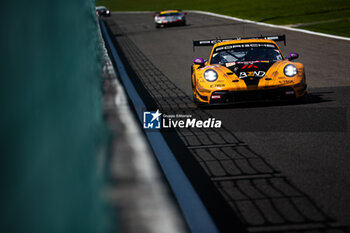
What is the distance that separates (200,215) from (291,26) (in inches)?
1052

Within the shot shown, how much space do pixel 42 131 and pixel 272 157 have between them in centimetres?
496

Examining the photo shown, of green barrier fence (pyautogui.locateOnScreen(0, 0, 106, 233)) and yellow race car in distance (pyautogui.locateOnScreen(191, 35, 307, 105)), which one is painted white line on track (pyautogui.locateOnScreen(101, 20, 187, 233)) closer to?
green barrier fence (pyautogui.locateOnScreen(0, 0, 106, 233))

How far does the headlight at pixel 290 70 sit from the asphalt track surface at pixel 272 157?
1.72 ft

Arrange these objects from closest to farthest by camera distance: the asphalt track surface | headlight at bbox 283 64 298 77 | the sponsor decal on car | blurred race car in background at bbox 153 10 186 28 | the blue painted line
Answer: the blue painted line → the asphalt track surface → the sponsor decal on car → headlight at bbox 283 64 298 77 → blurred race car in background at bbox 153 10 186 28

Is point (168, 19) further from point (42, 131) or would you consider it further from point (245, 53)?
point (42, 131)

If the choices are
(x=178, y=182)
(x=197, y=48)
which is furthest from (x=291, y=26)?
(x=178, y=182)

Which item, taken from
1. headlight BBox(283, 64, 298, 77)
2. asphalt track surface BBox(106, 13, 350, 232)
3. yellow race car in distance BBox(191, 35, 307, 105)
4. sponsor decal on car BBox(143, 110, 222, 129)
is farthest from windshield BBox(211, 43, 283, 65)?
sponsor decal on car BBox(143, 110, 222, 129)

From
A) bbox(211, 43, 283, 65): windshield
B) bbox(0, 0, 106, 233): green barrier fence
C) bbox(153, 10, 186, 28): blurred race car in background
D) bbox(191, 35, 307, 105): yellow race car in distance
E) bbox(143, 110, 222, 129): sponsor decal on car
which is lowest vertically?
bbox(153, 10, 186, 28): blurred race car in background

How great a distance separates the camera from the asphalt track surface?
13.4 feet

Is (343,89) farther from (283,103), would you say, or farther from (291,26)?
(291,26)

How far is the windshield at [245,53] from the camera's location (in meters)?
10.6

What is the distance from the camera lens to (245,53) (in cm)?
1070

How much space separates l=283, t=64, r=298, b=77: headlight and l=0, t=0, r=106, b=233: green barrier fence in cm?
825

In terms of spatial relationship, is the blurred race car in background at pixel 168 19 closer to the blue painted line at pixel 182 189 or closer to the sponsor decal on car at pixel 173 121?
the sponsor decal on car at pixel 173 121
